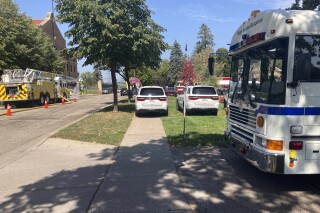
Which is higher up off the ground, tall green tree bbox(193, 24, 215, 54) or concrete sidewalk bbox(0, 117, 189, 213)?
tall green tree bbox(193, 24, 215, 54)

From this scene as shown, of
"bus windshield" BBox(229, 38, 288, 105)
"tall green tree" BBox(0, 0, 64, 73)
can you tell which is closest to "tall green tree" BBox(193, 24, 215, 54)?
"tall green tree" BBox(0, 0, 64, 73)

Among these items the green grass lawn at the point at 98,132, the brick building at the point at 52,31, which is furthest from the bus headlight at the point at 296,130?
the brick building at the point at 52,31

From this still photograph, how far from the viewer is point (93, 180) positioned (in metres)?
6.89

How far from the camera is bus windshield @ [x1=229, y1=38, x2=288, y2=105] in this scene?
573cm

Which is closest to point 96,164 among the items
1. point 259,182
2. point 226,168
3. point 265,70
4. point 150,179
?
point 150,179

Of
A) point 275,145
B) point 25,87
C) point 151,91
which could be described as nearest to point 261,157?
point 275,145

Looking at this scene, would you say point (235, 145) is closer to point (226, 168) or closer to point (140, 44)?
point (226, 168)

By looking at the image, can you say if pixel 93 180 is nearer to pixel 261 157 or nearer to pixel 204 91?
pixel 261 157

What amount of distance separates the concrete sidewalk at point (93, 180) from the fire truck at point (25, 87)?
19.4 metres

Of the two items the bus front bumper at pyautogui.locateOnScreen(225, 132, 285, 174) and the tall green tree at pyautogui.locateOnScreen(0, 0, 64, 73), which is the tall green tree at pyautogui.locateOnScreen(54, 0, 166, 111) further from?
the tall green tree at pyautogui.locateOnScreen(0, 0, 64, 73)

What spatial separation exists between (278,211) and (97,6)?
15576 millimetres

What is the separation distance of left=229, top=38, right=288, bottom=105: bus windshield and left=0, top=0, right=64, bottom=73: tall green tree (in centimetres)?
3072

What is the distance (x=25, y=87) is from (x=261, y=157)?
25.6 m

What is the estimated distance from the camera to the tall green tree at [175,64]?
310ft
